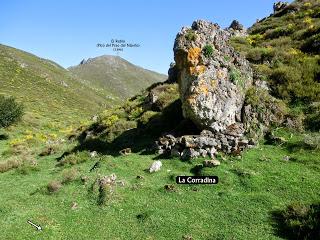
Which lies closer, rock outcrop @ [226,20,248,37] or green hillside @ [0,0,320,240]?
green hillside @ [0,0,320,240]

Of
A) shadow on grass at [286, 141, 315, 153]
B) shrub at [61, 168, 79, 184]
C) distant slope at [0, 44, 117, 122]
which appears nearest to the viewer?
shrub at [61, 168, 79, 184]

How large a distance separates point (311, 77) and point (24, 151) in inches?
973

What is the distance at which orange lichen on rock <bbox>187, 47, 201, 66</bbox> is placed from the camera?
2408cm

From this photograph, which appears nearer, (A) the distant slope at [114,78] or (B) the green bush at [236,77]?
(B) the green bush at [236,77]

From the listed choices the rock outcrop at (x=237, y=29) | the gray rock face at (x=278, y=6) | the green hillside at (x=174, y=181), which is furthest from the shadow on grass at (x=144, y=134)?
the gray rock face at (x=278, y=6)

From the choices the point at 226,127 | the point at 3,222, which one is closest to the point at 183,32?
the point at 226,127

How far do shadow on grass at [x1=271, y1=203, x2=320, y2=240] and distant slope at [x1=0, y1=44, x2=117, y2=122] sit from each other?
4919cm

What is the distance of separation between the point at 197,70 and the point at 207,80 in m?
0.89

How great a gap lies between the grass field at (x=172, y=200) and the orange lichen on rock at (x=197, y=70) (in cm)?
561

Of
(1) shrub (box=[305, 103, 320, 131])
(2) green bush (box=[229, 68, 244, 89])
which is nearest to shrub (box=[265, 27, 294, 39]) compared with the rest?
(1) shrub (box=[305, 103, 320, 131])

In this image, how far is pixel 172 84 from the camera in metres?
40.3

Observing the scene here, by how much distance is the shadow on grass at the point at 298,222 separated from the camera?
1453cm

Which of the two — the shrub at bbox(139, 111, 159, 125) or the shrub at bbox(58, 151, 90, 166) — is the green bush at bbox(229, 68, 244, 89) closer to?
the shrub at bbox(139, 111, 159, 125)

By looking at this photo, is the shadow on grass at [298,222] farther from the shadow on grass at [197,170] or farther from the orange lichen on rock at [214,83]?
the orange lichen on rock at [214,83]
